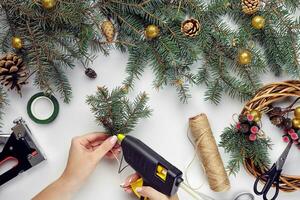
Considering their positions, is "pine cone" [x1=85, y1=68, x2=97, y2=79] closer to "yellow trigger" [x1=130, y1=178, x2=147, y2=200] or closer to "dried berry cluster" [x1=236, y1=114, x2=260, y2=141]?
"yellow trigger" [x1=130, y1=178, x2=147, y2=200]

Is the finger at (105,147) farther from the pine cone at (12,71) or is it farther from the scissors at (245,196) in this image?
the scissors at (245,196)

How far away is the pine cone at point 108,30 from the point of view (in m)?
1.13

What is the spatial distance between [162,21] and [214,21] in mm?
150

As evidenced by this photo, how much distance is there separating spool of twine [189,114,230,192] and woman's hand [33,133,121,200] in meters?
0.22

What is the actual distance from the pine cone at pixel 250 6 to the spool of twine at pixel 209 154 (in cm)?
30

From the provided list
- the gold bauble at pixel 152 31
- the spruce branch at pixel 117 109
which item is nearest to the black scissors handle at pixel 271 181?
the spruce branch at pixel 117 109

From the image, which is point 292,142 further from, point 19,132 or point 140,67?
point 19,132

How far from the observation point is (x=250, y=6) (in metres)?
1.11

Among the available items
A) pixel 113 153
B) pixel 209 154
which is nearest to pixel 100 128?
pixel 113 153

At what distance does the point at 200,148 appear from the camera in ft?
3.88

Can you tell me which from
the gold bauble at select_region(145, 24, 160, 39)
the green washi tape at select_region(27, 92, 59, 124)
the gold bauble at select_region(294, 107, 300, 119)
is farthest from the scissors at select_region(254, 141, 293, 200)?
the green washi tape at select_region(27, 92, 59, 124)

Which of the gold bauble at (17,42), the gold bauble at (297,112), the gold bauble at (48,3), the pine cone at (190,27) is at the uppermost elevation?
the gold bauble at (48,3)

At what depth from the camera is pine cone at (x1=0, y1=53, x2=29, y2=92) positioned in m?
1.11

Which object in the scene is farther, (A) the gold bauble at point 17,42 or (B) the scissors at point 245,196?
(B) the scissors at point 245,196
